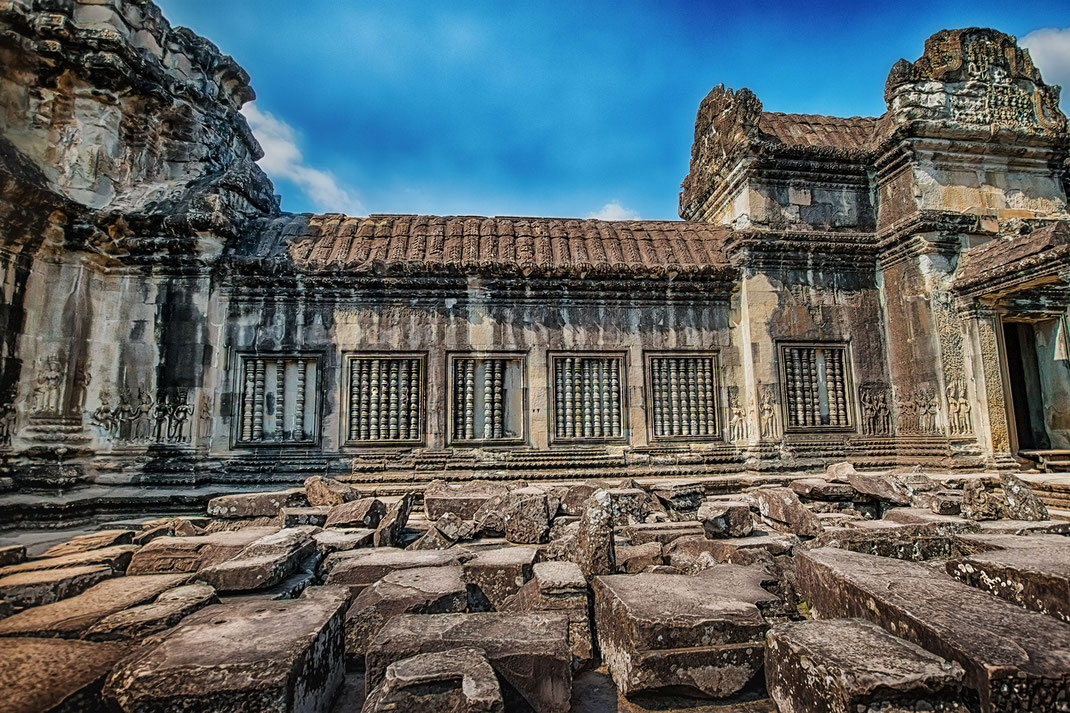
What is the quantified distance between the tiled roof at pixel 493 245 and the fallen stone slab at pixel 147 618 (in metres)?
5.25

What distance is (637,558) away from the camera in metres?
4.30

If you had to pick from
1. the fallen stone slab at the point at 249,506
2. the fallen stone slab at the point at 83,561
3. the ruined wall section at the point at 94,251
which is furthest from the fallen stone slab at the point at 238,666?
the ruined wall section at the point at 94,251

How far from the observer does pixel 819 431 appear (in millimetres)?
8148

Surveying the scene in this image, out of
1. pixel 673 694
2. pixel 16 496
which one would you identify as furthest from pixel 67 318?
pixel 673 694

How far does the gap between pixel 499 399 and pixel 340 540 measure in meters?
3.59

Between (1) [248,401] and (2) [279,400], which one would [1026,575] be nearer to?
(2) [279,400]

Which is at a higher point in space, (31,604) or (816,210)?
(816,210)

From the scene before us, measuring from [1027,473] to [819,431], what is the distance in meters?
2.63

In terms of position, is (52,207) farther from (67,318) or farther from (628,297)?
(628,297)

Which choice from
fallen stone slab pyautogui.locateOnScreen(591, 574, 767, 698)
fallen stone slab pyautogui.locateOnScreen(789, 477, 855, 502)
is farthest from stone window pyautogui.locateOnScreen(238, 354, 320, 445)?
fallen stone slab pyautogui.locateOnScreen(789, 477, 855, 502)

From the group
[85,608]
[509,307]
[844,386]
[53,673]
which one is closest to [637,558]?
[53,673]

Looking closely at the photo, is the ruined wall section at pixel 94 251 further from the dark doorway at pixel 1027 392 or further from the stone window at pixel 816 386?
the dark doorway at pixel 1027 392

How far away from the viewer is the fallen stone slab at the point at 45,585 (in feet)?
11.2

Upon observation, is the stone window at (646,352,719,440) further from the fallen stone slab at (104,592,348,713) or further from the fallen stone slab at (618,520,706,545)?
the fallen stone slab at (104,592,348,713)
